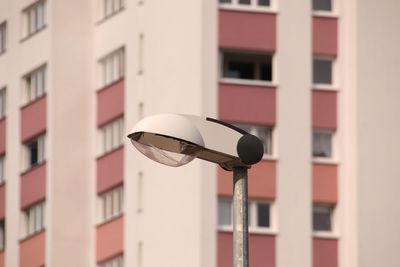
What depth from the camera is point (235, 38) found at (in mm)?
57031

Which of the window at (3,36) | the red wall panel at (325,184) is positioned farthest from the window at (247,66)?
the window at (3,36)

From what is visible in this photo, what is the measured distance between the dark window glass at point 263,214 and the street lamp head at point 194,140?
4345 cm

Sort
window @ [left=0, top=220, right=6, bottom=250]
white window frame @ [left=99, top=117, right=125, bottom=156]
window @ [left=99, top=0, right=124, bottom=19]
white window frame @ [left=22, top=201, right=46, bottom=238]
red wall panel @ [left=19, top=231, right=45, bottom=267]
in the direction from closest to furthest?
white window frame @ [left=99, top=117, right=125, bottom=156]
window @ [left=99, top=0, right=124, bottom=19]
red wall panel @ [left=19, top=231, right=45, bottom=267]
white window frame @ [left=22, top=201, right=46, bottom=238]
window @ [left=0, top=220, right=6, bottom=250]

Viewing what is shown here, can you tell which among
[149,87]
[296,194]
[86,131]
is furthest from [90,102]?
[296,194]

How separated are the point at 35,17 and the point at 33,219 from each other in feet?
22.5

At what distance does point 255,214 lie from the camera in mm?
57250

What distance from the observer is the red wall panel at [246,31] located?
57031 millimetres

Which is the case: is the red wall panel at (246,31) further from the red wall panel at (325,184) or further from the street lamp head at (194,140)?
the street lamp head at (194,140)

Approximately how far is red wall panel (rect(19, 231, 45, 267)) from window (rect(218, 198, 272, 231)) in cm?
973

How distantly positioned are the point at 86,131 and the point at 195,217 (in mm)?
9586

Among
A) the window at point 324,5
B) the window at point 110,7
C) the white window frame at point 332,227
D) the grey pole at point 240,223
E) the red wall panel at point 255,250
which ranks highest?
the window at point 110,7

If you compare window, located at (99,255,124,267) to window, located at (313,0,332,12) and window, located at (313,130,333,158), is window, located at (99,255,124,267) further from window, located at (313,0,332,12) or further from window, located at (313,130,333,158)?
window, located at (313,0,332,12)

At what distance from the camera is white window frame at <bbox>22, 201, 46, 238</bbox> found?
65875 millimetres

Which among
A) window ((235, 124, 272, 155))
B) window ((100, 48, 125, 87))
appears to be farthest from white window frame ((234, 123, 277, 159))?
window ((100, 48, 125, 87))
